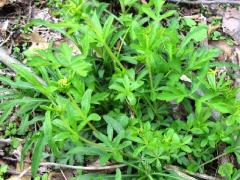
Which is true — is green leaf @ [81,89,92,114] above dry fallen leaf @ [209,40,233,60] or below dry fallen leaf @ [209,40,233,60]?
below

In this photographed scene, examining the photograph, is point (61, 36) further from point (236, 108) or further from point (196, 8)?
point (236, 108)

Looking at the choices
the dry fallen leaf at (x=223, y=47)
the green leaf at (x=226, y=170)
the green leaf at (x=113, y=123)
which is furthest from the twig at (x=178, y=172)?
the dry fallen leaf at (x=223, y=47)

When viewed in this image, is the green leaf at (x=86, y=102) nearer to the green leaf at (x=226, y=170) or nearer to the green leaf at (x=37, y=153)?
the green leaf at (x=37, y=153)

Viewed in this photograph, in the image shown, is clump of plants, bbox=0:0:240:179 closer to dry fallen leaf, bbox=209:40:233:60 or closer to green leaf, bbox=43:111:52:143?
green leaf, bbox=43:111:52:143

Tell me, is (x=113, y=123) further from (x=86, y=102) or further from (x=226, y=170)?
(x=226, y=170)

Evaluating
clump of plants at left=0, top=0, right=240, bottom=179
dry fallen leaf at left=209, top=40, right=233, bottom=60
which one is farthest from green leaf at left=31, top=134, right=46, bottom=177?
dry fallen leaf at left=209, top=40, right=233, bottom=60

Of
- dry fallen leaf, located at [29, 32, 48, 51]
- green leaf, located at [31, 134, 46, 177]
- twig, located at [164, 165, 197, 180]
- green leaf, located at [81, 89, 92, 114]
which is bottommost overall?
twig, located at [164, 165, 197, 180]

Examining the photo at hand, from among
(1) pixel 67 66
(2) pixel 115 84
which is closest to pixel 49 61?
(1) pixel 67 66
